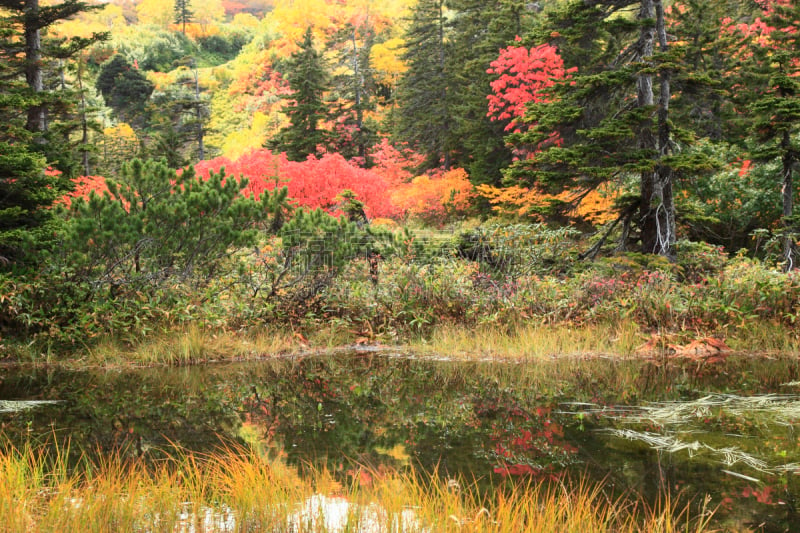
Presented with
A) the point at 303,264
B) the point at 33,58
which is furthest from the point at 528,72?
the point at 33,58

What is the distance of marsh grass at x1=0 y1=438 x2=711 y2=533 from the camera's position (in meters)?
2.73

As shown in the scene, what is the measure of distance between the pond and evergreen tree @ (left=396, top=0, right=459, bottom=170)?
1781 centimetres

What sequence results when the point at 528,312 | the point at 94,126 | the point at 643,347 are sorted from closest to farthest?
1. the point at 643,347
2. the point at 528,312
3. the point at 94,126

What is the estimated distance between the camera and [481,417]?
4.88 m

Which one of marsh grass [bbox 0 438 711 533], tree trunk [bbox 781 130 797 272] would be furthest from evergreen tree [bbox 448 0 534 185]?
marsh grass [bbox 0 438 711 533]

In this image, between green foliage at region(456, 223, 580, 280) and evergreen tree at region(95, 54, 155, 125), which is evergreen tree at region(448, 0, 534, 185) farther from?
evergreen tree at region(95, 54, 155, 125)

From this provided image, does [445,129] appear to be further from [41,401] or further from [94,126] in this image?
[41,401]

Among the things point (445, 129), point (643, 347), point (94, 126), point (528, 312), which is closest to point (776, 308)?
point (643, 347)

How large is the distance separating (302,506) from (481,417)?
7.26 feet

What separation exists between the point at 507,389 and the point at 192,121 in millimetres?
25293

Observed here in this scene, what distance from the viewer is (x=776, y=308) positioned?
753cm

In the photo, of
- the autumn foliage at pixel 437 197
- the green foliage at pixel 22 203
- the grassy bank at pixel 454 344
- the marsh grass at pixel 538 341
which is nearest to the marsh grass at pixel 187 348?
the grassy bank at pixel 454 344

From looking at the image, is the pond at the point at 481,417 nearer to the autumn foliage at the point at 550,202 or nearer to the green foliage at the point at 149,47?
the autumn foliage at the point at 550,202

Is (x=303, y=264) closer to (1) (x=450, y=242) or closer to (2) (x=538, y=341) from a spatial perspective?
(1) (x=450, y=242)
